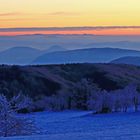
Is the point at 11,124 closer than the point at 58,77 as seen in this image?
Yes

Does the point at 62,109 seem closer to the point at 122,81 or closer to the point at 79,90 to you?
the point at 79,90

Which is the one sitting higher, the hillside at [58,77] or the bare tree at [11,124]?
the hillside at [58,77]

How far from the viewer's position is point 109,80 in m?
108

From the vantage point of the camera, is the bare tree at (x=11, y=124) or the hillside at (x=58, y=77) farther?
the hillside at (x=58, y=77)

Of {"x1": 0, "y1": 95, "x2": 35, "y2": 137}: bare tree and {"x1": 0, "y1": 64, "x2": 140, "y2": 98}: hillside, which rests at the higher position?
{"x1": 0, "y1": 64, "x2": 140, "y2": 98}: hillside

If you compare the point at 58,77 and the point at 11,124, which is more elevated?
the point at 58,77

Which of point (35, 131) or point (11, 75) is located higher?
point (11, 75)

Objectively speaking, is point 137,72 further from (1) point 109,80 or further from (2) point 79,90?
(2) point 79,90

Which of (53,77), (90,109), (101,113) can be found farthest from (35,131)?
(53,77)

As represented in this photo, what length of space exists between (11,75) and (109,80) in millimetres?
19235

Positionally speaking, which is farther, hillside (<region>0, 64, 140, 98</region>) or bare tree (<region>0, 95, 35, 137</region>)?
hillside (<region>0, 64, 140, 98</region>)

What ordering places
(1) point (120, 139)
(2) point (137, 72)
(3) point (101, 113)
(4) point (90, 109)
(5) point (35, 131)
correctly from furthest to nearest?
(2) point (137, 72), (4) point (90, 109), (3) point (101, 113), (5) point (35, 131), (1) point (120, 139)

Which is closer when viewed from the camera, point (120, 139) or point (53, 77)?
point (120, 139)

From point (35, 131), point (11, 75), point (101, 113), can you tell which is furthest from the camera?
point (11, 75)
